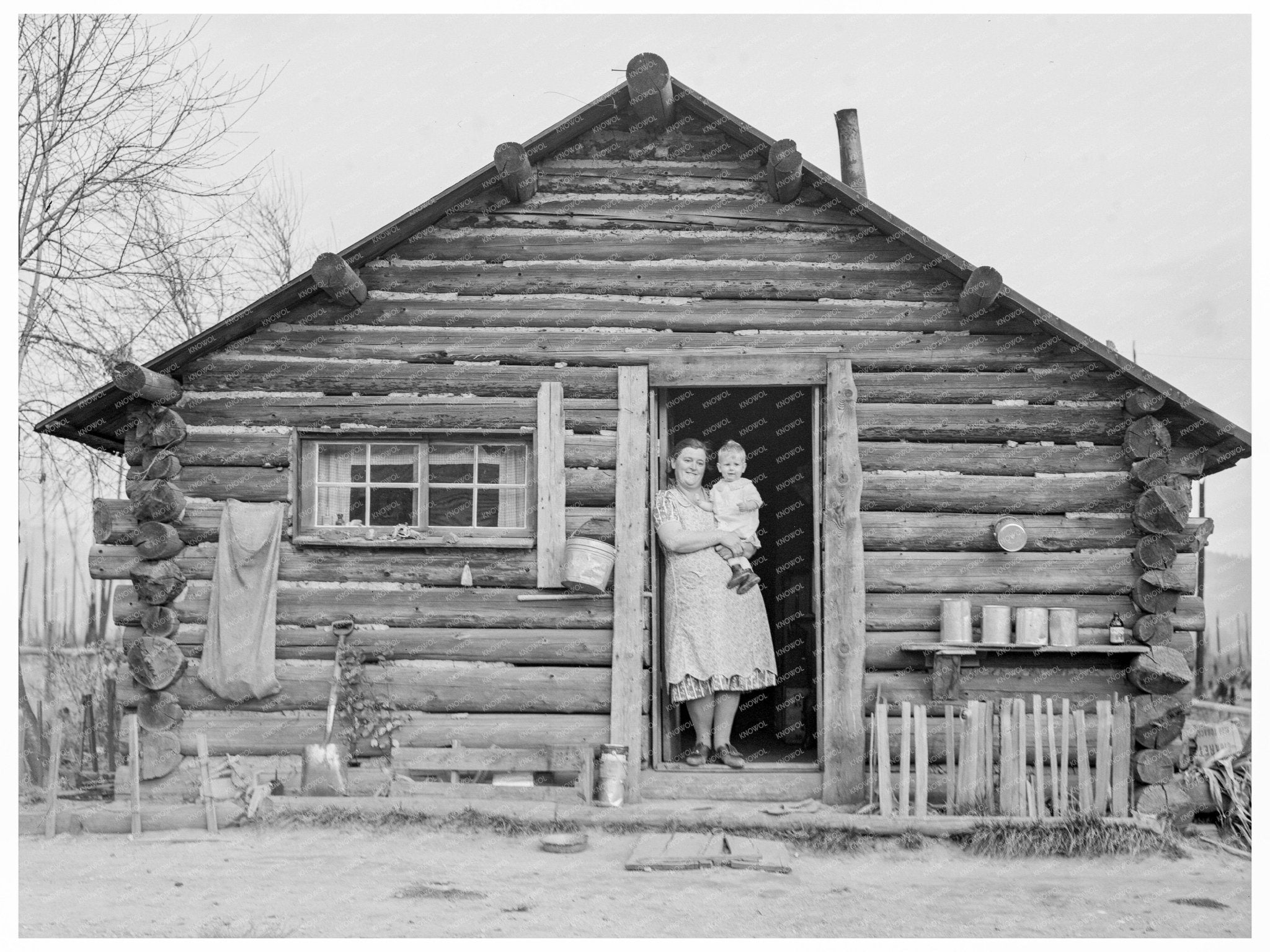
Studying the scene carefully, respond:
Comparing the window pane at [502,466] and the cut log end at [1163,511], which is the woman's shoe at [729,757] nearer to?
the window pane at [502,466]

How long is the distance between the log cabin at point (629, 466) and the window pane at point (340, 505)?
24 millimetres

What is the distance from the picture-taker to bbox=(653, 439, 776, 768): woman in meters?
8.75

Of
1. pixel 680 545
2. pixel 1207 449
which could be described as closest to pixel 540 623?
pixel 680 545

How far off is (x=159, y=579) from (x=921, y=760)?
219 inches

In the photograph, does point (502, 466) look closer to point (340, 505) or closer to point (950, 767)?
point (340, 505)

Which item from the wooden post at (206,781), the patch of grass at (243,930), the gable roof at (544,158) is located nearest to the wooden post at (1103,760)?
the gable roof at (544,158)

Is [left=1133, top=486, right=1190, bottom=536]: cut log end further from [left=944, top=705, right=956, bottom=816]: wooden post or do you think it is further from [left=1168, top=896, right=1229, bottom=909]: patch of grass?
[left=1168, top=896, right=1229, bottom=909]: patch of grass

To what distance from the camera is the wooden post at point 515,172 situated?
8.40m

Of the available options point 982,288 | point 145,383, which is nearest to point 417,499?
point 145,383

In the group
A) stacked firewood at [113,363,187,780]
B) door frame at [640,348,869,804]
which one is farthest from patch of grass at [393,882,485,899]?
stacked firewood at [113,363,187,780]

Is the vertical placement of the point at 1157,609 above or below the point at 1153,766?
above

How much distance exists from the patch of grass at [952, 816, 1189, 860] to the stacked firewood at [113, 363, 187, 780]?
5.62m

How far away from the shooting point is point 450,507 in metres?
8.92

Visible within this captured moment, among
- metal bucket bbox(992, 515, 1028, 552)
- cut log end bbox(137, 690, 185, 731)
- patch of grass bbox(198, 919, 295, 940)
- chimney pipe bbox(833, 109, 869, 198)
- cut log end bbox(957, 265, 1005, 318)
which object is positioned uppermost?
chimney pipe bbox(833, 109, 869, 198)
